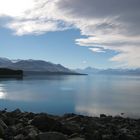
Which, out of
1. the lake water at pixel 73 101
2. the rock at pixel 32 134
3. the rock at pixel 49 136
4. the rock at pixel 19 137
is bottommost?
the lake water at pixel 73 101

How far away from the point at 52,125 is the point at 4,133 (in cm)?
277

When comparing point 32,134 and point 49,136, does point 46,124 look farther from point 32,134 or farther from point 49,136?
point 49,136

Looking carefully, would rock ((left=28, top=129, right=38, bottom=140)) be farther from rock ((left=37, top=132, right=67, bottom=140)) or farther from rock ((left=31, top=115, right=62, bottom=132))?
rock ((left=31, top=115, right=62, bottom=132))

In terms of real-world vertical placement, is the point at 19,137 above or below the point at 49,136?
below

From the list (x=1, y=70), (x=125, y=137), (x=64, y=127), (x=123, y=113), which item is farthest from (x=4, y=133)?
(x=1, y=70)

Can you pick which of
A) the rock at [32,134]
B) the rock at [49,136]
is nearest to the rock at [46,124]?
the rock at [32,134]

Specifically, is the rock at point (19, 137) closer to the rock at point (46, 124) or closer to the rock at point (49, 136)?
the rock at point (49, 136)

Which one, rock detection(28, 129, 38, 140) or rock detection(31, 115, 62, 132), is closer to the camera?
rock detection(28, 129, 38, 140)

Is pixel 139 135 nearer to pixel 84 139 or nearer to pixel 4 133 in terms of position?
pixel 84 139

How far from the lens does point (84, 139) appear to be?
13.9 meters

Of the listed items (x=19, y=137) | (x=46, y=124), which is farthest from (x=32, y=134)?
(x=46, y=124)

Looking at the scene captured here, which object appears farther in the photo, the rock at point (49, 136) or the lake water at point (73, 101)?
the lake water at point (73, 101)

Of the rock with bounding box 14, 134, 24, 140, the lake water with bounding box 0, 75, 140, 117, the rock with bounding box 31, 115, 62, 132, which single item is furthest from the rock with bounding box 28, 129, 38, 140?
the lake water with bounding box 0, 75, 140, 117

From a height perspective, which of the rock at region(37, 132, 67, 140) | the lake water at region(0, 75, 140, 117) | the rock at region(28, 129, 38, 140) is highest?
the rock at region(37, 132, 67, 140)
